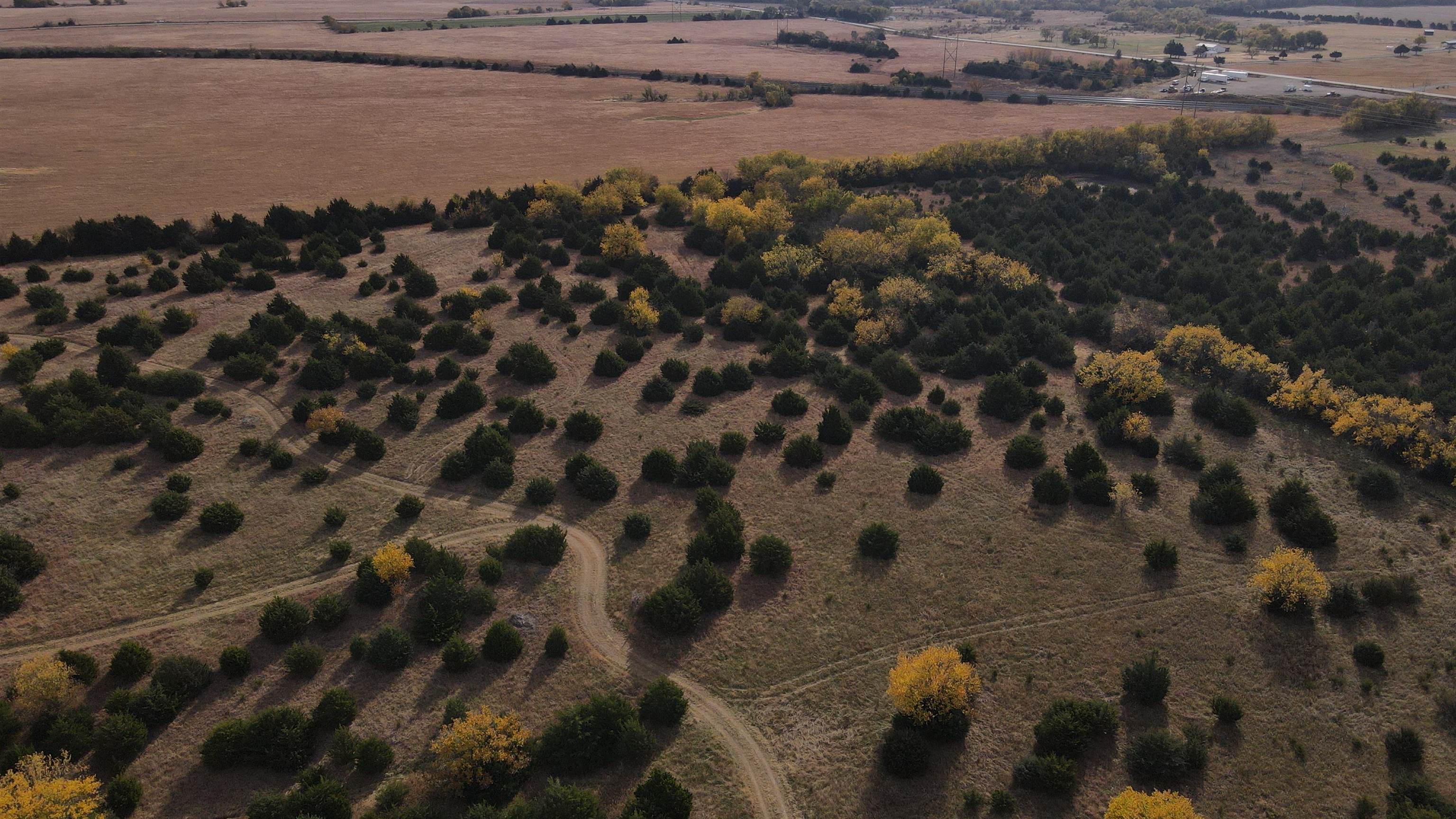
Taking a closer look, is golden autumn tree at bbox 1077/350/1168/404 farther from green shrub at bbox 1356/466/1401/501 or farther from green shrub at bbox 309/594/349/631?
green shrub at bbox 309/594/349/631

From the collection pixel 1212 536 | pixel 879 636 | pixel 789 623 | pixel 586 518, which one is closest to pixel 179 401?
pixel 586 518

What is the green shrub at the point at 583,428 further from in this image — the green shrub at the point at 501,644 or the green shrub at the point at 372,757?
the green shrub at the point at 372,757

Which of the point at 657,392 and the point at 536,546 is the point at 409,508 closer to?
the point at 536,546

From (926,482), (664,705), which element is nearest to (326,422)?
(664,705)

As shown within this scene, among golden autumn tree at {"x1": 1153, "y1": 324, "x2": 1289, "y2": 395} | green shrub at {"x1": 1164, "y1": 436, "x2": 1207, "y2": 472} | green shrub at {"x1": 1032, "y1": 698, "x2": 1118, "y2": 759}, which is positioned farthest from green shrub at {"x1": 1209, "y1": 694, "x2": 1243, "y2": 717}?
golden autumn tree at {"x1": 1153, "y1": 324, "x2": 1289, "y2": 395}

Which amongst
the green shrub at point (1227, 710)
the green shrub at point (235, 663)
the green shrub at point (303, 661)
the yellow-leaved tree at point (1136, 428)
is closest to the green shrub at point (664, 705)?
the green shrub at point (303, 661)

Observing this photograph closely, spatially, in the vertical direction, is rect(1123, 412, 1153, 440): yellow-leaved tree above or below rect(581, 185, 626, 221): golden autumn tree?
below
